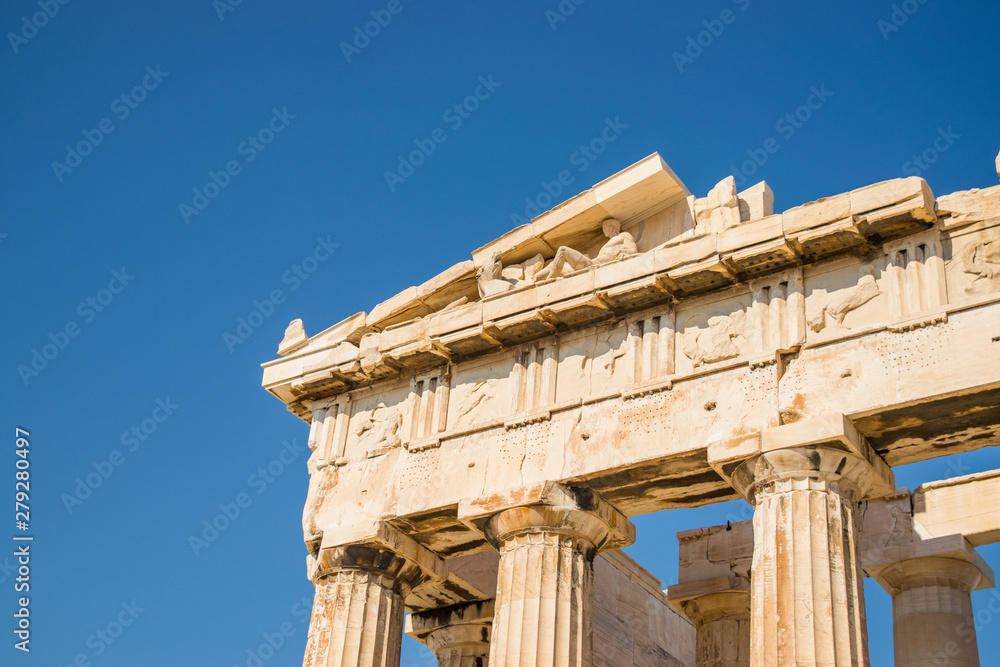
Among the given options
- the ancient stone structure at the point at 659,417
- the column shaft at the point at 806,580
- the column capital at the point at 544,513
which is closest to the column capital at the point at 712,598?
the ancient stone structure at the point at 659,417

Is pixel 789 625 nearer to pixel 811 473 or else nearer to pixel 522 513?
pixel 811 473

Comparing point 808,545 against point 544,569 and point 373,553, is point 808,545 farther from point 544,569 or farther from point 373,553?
point 373,553

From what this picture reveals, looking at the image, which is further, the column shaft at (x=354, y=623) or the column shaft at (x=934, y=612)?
the column shaft at (x=934, y=612)

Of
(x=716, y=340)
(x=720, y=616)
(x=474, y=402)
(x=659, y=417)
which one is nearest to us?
(x=659, y=417)

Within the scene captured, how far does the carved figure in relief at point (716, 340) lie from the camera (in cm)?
1806

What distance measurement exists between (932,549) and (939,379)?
696cm

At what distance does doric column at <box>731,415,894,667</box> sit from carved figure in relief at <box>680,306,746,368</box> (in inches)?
63.0

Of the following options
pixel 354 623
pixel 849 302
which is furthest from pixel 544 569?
pixel 849 302

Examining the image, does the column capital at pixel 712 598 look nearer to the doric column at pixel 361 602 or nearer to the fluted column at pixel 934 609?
the fluted column at pixel 934 609

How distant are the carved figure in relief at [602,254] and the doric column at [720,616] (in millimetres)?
7883

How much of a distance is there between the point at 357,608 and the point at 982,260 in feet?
35.6

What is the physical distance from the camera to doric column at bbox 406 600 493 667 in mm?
22766

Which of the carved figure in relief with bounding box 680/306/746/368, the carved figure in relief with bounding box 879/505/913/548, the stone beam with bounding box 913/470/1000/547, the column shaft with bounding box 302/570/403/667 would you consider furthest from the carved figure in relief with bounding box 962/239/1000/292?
the column shaft with bounding box 302/570/403/667

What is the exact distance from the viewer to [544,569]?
1856cm
